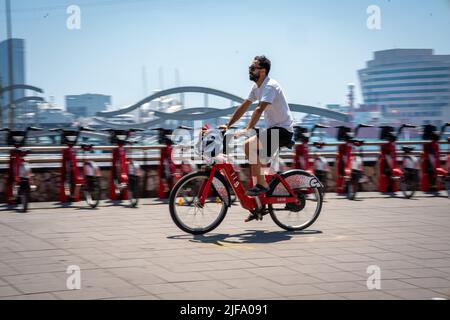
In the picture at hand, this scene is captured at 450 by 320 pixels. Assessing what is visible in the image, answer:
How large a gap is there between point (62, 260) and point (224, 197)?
2129mm

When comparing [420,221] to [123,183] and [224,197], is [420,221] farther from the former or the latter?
[123,183]

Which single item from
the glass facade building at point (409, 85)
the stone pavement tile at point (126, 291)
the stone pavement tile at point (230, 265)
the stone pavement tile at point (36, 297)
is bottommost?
the stone pavement tile at point (230, 265)

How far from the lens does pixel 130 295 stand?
4.98 m

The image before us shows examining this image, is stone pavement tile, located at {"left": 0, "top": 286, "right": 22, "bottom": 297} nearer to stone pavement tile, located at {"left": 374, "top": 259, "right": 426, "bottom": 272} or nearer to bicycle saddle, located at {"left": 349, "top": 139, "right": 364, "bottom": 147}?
stone pavement tile, located at {"left": 374, "top": 259, "right": 426, "bottom": 272}

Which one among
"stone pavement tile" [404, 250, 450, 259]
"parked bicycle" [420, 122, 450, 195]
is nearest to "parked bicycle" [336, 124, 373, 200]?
"parked bicycle" [420, 122, 450, 195]

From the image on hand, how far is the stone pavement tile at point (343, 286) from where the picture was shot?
527 cm

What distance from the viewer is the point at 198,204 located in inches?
305

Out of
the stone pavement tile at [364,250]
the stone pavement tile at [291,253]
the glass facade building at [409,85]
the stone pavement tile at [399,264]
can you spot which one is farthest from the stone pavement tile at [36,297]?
the glass facade building at [409,85]

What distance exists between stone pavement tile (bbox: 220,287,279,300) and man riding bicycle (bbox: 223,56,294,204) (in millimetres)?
2802

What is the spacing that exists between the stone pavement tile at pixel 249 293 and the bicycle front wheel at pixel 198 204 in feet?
8.20

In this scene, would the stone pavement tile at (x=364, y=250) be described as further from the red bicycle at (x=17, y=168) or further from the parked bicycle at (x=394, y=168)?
the parked bicycle at (x=394, y=168)

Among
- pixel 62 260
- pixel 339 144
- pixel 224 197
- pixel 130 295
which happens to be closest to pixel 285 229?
pixel 224 197

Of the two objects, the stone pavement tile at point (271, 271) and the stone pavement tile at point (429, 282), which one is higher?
the stone pavement tile at point (271, 271)

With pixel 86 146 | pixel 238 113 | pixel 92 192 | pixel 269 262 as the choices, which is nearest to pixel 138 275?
pixel 269 262
